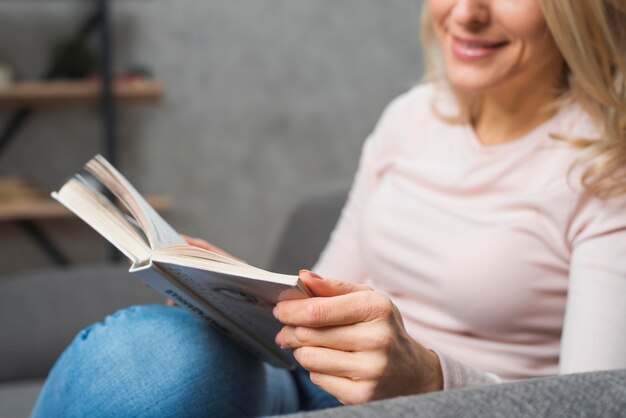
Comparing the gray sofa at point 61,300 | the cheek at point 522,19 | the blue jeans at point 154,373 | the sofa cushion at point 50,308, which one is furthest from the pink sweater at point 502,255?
the sofa cushion at point 50,308

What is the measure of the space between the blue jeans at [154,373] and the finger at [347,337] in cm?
18

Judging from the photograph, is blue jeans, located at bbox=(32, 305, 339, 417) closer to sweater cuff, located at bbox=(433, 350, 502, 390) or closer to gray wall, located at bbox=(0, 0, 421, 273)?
sweater cuff, located at bbox=(433, 350, 502, 390)

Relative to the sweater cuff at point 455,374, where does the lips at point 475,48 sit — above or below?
above

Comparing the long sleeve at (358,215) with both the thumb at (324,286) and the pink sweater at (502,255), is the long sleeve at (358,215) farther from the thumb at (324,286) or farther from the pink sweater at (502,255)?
the thumb at (324,286)

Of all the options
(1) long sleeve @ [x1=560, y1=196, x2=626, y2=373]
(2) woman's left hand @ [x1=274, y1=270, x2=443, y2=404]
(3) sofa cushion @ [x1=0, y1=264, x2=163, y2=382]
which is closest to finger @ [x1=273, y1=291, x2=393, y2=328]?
(2) woman's left hand @ [x1=274, y1=270, x2=443, y2=404]

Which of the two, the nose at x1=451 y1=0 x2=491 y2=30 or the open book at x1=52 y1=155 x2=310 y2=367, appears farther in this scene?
the nose at x1=451 y1=0 x2=491 y2=30

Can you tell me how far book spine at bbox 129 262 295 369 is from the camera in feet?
2.53

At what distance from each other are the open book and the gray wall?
7.14 feet

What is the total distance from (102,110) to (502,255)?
2116mm

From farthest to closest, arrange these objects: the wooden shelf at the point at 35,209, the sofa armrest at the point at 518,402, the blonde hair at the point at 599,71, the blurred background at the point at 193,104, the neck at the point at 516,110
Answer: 1. the blurred background at the point at 193,104
2. the wooden shelf at the point at 35,209
3. the neck at the point at 516,110
4. the blonde hair at the point at 599,71
5. the sofa armrest at the point at 518,402

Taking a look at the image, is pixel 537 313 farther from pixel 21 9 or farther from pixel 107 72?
pixel 21 9

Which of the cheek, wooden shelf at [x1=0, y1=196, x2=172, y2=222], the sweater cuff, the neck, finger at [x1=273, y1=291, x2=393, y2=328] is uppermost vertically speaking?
the cheek

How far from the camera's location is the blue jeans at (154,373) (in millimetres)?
877

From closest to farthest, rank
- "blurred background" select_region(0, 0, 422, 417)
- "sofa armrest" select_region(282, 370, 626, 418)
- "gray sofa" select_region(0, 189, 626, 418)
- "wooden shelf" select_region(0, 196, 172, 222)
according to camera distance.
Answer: "sofa armrest" select_region(282, 370, 626, 418) < "gray sofa" select_region(0, 189, 626, 418) < "wooden shelf" select_region(0, 196, 172, 222) < "blurred background" select_region(0, 0, 422, 417)
